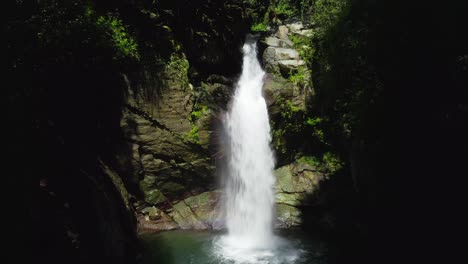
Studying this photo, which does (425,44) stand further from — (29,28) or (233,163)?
(233,163)

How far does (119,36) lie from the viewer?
12492 millimetres

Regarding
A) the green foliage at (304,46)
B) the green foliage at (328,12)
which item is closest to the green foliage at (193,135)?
the green foliage at (304,46)

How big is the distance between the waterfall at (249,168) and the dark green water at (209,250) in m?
1.13

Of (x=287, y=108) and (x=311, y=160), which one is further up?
(x=287, y=108)

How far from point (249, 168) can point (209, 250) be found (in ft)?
15.5

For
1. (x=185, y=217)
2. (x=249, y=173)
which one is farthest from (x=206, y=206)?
(x=249, y=173)

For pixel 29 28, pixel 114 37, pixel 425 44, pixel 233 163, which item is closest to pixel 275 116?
pixel 233 163

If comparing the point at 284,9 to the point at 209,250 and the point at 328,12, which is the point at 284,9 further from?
the point at 209,250

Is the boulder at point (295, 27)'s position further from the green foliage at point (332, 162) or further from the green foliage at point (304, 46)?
the green foliage at point (332, 162)

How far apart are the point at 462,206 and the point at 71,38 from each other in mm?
11030

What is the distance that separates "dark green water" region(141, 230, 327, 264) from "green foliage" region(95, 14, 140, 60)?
7394mm

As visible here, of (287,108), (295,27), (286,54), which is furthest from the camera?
(295,27)

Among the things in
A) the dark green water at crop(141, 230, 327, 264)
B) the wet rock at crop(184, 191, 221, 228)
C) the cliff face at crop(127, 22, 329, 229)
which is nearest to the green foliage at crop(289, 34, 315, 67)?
the cliff face at crop(127, 22, 329, 229)

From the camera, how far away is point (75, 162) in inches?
311
